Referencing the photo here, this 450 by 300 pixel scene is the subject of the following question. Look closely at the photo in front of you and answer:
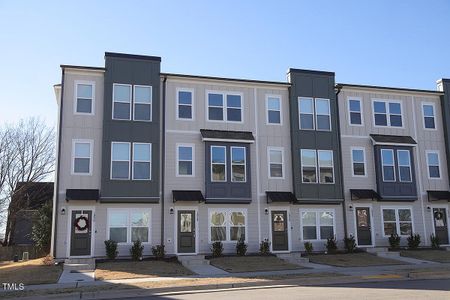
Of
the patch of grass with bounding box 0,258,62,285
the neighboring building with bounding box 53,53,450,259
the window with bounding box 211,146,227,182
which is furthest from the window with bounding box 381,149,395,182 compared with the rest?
the patch of grass with bounding box 0,258,62,285

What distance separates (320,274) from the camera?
1670cm

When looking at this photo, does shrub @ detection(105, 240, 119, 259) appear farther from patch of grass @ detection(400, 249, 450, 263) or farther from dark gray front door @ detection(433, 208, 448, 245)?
dark gray front door @ detection(433, 208, 448, 245)

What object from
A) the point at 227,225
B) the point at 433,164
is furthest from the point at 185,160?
the point at 433,164

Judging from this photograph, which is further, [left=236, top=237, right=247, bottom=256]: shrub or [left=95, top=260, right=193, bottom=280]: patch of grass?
[left=236, top=237, right=247, bottom=256]: shrub

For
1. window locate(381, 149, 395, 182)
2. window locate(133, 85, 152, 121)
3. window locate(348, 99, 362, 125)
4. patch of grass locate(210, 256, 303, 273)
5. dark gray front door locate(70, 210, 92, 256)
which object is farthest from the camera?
window locate(348, 99, 362, 125)

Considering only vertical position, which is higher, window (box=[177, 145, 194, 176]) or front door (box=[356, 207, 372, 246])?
window (box=[177, 145, 194, 176])

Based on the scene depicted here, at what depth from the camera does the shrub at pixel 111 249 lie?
71.8ft

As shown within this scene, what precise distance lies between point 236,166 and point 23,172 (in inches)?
969

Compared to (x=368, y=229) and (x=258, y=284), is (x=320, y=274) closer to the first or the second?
(x=258, y=284)

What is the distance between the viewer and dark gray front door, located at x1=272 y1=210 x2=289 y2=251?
2452 centimetres

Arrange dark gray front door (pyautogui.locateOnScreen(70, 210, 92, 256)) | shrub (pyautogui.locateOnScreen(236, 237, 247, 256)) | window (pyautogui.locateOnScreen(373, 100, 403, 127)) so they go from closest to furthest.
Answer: dark gray front door (pyautogui.locateOnScreen(70, 210, 92, 256)) → shrub (pyautogui.locateOnScreen(236, 237, 247, 256)) → window (pyautogui.locateOnScreen(373, 100, 403, 127))

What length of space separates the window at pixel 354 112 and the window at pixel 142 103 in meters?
11.2

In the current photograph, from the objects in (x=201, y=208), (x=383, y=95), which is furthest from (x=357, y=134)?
(x=201, y=208)

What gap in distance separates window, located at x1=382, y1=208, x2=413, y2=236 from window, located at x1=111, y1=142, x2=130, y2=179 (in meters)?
14.1
